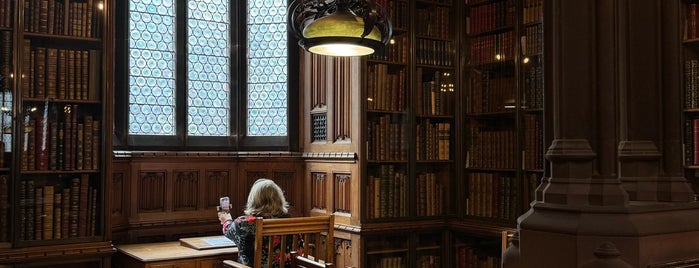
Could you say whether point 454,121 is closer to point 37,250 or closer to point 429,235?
point 429,235

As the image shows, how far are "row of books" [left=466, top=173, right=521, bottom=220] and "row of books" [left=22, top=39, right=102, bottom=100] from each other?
2905mm

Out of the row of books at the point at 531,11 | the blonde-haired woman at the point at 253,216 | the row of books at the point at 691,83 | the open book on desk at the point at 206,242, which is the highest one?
the row of books at the point at 531,11

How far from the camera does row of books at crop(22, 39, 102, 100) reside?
13.1 ft

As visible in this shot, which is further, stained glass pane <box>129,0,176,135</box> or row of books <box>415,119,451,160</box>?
row of books <box>415,119,451,160</box>

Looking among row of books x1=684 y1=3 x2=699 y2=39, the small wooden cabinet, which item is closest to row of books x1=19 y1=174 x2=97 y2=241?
the small wooden cabinet

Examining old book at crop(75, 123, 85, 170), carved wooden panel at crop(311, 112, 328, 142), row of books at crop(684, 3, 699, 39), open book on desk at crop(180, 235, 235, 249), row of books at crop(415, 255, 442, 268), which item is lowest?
row of books at crop(415, 255, 442, 268)

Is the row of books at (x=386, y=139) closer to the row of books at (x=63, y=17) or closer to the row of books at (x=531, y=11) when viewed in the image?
the row of books at (x=531, y=11)

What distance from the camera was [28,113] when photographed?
13.1ft

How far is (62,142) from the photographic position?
411 centimetres

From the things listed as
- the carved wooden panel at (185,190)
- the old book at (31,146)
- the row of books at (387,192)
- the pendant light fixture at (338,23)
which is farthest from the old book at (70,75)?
the row of books at (387,192)

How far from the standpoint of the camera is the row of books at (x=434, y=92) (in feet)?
17.4

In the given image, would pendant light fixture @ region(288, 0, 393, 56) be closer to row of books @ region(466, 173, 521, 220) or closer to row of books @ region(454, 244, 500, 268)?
row of books @ region(466, 173, 521, 220)

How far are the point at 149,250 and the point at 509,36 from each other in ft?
10.1

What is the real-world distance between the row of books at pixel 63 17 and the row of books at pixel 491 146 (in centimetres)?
291
